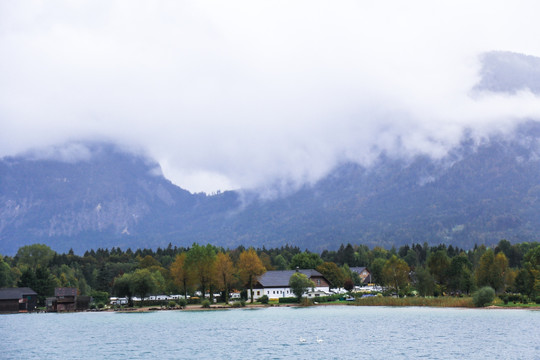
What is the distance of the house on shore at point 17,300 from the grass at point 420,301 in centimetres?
7824

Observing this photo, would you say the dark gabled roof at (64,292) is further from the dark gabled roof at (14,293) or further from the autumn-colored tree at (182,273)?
the autumn-colored tree at (182,273)

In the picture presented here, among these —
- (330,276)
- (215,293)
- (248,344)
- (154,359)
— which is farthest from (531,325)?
(215,293)

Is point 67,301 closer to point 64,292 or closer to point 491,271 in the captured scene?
point 64,292

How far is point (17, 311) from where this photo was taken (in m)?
142

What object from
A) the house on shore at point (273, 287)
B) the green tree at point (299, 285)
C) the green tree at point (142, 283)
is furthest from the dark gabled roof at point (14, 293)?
the green tree at point (299, 285)

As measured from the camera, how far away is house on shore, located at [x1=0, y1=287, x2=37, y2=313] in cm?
14162

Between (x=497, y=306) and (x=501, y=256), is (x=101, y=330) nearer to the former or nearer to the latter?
(x=497, y=306)

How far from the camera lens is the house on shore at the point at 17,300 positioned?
141625mm

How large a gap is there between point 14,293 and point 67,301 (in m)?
13.6

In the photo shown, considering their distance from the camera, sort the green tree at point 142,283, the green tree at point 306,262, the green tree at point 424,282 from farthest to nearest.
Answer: the green tree at point 306,262
the green tree at point 142,283
the green tree at point 424,282

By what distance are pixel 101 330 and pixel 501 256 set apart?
7600 cm

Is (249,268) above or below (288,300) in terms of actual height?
above

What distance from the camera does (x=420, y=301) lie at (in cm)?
11175

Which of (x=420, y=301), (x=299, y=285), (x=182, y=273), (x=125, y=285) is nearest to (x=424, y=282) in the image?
(x=420, y=301)
